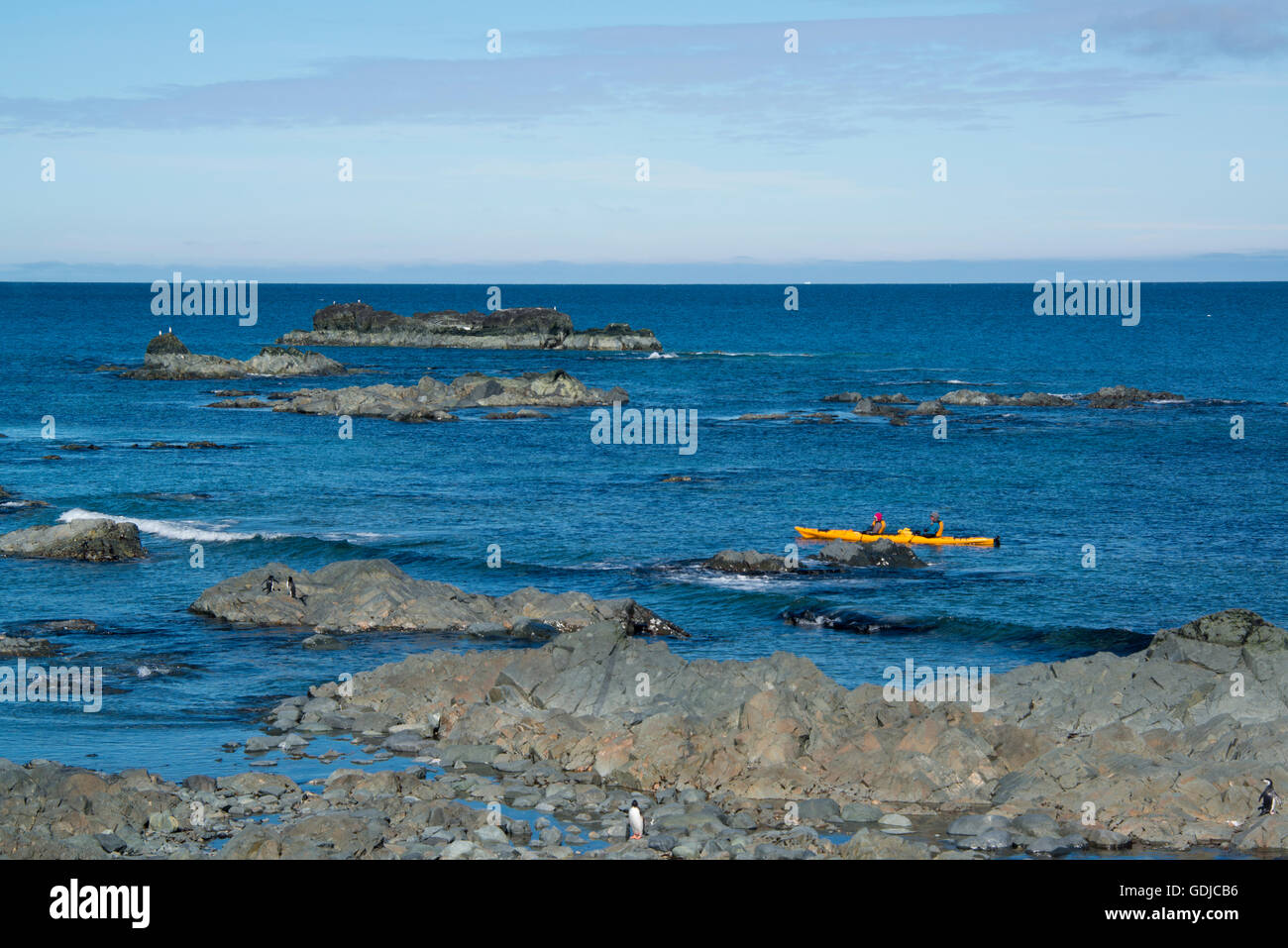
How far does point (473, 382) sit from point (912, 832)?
3171 inches

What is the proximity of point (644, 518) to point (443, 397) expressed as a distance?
43.3m

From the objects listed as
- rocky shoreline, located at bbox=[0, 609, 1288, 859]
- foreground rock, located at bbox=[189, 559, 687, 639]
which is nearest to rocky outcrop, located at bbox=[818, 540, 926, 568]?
foreground rock, located at bbox=[189, 559, 687, 639]

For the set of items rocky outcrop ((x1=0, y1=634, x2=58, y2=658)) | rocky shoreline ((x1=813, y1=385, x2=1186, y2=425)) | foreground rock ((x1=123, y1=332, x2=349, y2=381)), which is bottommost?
rocky outcrop ((x1=0, y1=634, x2=58, y2=658))

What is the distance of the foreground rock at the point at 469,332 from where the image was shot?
152m

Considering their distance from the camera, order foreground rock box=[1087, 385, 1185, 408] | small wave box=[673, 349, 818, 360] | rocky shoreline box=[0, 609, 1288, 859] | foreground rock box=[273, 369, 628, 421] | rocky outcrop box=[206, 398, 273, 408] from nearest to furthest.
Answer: rocky shoreline box=[0, 609, 1288, 859] → foreground rock box=[273, 369, 628, 421] → foreground rock box=[1087, 385, 1185, 408] → rocky outcrop box=[206, 398, 273, 408] → small wave box=[673, 349, 818, 360]

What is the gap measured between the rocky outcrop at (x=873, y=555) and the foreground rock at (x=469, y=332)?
101651 millimetres

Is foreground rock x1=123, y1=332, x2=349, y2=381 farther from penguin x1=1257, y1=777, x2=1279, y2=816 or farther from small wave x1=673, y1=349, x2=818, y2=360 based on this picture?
penguin x1=1257, y1=777, x2=1279, y2=816

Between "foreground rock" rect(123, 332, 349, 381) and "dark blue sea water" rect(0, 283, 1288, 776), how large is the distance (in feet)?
18.1

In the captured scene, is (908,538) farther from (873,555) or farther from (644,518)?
(644,518)

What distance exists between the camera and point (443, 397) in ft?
323

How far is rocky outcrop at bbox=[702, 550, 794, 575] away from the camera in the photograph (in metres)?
47.6

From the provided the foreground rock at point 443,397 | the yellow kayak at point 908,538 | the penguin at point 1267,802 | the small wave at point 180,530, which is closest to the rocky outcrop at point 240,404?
the foreground rock at point 443,397

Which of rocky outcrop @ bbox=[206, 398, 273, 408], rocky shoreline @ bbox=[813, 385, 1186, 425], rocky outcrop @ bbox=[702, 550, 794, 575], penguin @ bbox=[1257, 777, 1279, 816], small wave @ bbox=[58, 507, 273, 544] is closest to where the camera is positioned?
penguin @ bbox=[1257, 777, 1279, 816]
